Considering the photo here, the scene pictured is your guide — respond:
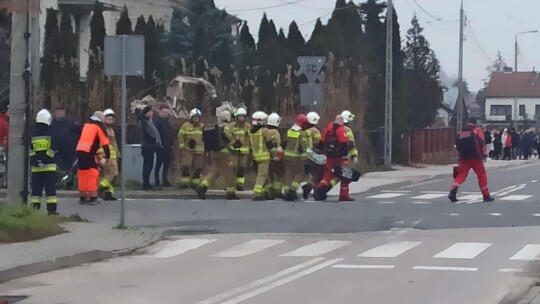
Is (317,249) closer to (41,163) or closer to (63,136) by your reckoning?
(41,163)

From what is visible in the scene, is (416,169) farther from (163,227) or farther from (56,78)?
(163,227)

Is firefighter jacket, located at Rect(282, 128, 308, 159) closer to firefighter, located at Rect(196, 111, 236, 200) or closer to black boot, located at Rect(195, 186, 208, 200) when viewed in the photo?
firefighter, located at Rect(196, 111, 236, 200)

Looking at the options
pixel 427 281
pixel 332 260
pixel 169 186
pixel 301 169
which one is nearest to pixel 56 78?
pixel 169 186

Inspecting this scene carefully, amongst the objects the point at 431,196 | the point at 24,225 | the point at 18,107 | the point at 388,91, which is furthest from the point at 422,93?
the point at 24,225

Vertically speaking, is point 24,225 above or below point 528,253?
above

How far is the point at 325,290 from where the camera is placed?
1173 centimetres

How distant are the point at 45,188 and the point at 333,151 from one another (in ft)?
20.1

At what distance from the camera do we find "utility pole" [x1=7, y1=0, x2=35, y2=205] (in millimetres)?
17048

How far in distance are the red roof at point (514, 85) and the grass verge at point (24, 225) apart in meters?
116

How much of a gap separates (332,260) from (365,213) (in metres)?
6.41

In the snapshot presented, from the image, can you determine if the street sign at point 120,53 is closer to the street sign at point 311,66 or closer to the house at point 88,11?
the street sign at point 311,66

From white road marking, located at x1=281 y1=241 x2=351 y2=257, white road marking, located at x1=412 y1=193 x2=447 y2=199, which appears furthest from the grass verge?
white road marking, located at x1=412 y1=193 x2=447 y2=199

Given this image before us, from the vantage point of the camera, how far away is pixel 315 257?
47.4 feet

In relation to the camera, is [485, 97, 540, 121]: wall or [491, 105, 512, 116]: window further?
→ [485, 97, 540, 121]: wall
